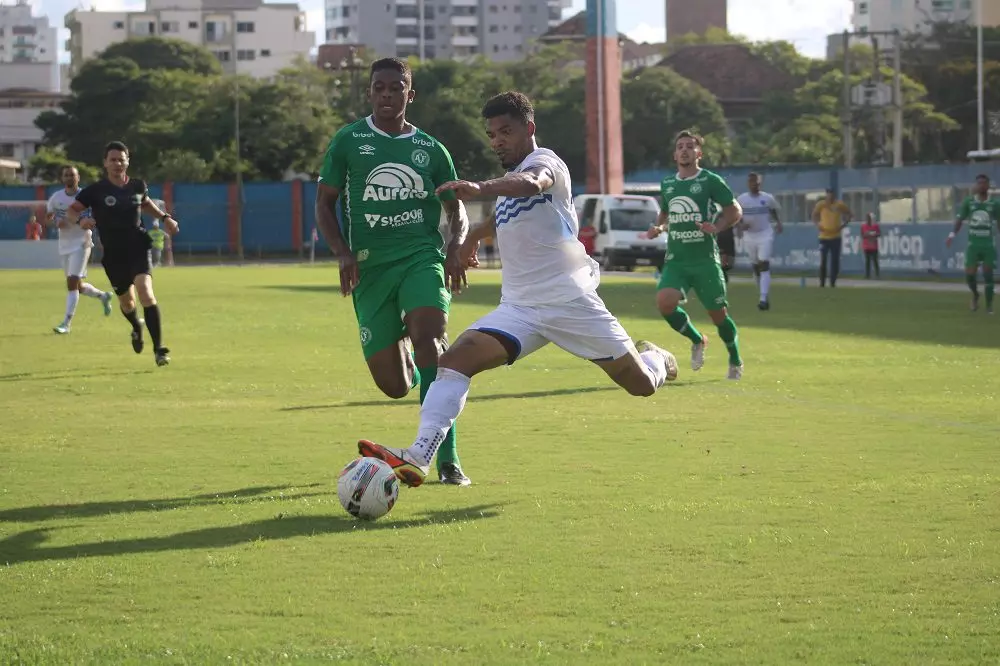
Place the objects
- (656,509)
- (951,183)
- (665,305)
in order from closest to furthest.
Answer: (656,509) < (665,305) < (951,183)

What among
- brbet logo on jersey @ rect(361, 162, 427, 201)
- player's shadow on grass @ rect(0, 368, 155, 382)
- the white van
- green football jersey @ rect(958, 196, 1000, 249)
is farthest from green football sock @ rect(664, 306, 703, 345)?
the white van

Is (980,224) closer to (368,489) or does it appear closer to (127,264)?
(127,264)

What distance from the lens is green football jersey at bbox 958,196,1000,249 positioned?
84.3 feet

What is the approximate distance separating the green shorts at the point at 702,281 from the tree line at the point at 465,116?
6655 centimetres

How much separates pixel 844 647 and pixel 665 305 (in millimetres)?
9933

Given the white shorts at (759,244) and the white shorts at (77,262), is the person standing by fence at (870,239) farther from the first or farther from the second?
the white shorts at (77,262)

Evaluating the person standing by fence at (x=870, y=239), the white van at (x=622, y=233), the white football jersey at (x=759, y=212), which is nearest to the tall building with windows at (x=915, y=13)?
the white van at (x=622, y=233)

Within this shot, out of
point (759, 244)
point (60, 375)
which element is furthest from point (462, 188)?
point (759, 244)

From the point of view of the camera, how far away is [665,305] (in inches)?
614

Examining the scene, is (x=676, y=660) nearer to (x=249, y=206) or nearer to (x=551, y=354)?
(x=551, y=354)

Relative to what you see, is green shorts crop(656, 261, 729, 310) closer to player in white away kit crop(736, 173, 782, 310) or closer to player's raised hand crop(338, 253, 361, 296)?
player's raised hand crop(338, 253, 361, 296)

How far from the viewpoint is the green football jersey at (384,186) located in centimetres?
946

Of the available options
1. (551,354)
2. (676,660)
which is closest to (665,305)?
(551,354)

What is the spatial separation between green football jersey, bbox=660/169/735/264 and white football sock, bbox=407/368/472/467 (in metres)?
7.43
